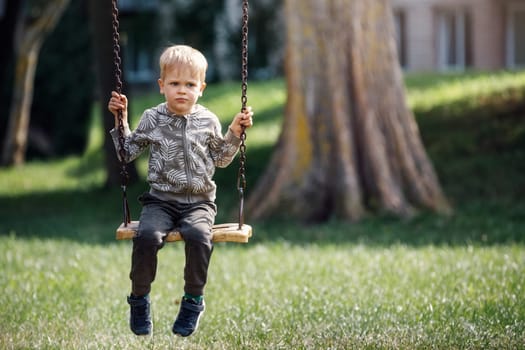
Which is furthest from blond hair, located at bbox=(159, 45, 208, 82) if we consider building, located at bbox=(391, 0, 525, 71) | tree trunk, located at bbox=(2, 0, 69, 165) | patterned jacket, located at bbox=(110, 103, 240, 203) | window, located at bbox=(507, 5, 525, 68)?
window, located at bbox=(507, 5, 525, 68)

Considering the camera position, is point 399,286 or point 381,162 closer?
point 399,286

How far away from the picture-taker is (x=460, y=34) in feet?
102

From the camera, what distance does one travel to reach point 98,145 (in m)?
23.3

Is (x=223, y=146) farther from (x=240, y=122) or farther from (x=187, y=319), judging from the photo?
(x=187, y=319)

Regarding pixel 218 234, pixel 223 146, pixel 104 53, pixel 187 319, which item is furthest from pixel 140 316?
pixel 104 53

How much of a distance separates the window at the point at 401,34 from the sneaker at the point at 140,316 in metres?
26.3

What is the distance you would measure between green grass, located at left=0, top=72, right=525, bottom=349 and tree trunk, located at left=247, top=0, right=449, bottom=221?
37cm

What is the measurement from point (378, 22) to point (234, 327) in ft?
23.0

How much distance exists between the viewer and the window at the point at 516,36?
29953 mm

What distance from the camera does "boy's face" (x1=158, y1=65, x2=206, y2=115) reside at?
5953mm

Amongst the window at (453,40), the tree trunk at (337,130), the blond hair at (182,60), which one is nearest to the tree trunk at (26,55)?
the tree trunk at (337,130)

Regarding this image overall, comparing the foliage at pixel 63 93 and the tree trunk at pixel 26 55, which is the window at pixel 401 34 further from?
the tree trunk at pixel 26 55

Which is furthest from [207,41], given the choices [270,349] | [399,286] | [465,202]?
[270,349]

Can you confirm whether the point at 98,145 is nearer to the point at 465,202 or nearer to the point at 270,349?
the point at 465,202
